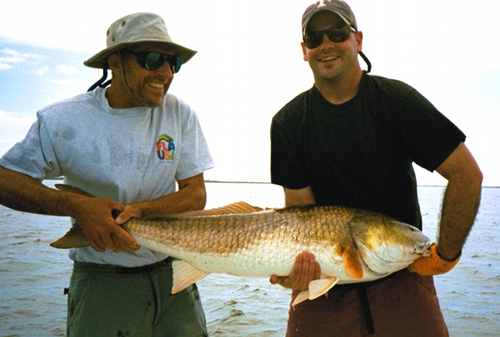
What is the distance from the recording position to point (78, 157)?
3.28 m

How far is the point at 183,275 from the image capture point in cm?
329

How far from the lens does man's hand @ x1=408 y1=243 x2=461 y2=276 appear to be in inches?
121

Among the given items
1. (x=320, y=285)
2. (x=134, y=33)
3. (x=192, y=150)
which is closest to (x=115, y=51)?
(x=134, y=33)

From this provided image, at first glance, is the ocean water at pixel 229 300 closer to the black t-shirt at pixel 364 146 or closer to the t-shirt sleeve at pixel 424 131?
the black t-shirt at pixel 364 146

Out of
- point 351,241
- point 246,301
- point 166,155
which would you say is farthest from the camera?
point 246,301

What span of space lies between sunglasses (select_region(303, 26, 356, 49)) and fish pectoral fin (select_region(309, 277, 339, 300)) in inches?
67.8

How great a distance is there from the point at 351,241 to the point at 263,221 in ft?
2.15

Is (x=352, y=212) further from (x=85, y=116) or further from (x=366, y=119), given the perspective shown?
(x=85, y=116)

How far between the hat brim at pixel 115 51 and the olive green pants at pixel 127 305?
1.61 meters

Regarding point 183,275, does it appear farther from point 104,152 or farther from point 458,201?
point 458,201

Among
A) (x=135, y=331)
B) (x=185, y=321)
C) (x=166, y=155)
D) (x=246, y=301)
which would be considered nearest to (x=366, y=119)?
(x=166, y=155)

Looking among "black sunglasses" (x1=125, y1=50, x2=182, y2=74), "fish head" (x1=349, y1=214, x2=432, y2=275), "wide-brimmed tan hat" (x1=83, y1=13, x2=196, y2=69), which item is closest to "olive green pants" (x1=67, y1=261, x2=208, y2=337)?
"fish head" (x1=349, y1=214, x2=432, y2=275)

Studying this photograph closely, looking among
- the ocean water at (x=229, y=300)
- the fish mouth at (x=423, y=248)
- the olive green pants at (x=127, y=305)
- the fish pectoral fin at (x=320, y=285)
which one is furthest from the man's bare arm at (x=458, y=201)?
the ocean water at (x=229, y=300)

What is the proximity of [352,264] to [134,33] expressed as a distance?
233cm
